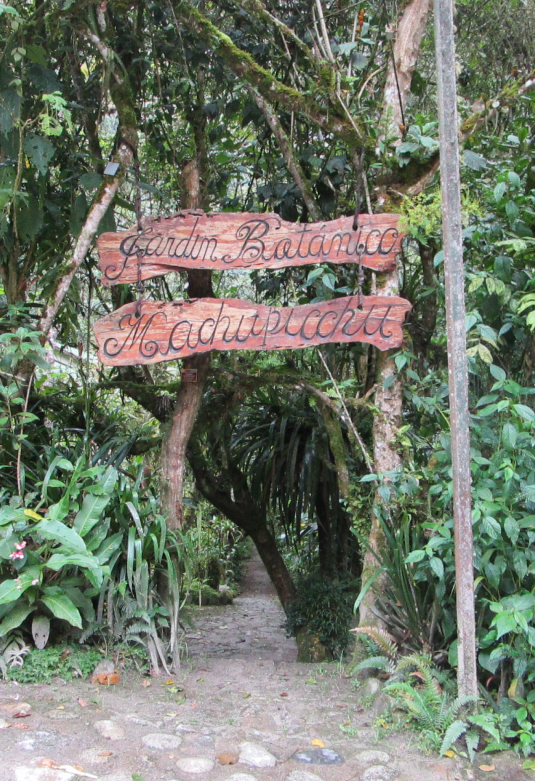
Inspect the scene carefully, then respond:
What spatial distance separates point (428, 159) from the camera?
11.3ft

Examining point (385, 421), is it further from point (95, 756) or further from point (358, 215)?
point (95, 756)

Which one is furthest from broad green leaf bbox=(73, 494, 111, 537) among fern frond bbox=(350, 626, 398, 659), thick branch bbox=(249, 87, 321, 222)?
thick branch bbox=(249, 87, 321, 222)

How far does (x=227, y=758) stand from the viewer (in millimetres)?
2400

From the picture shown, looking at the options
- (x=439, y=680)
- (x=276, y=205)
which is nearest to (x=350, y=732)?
(x=439, y=680)

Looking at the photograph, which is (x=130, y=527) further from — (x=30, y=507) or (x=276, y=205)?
(x=276, y=205)

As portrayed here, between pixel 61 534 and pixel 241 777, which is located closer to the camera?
pixel 241 777

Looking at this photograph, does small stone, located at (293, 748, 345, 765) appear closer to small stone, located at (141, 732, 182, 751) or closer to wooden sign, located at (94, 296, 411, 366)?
small stone, located at (141, 732, 182, 751)

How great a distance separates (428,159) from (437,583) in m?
→ 2.13

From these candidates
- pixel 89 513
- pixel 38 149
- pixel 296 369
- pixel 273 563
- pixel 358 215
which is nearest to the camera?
pixel 89 513

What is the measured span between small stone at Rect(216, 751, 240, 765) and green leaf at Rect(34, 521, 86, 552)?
1.03 m

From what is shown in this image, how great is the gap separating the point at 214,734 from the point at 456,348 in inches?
70.5

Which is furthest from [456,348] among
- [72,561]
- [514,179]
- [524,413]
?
[72,561]

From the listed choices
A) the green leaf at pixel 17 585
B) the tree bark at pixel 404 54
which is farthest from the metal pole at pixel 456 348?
the green leaf at pixel 17 585

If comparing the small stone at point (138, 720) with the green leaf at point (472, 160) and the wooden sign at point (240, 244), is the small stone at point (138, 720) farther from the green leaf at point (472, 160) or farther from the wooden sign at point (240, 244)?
the green leaf at point (472, 160)
